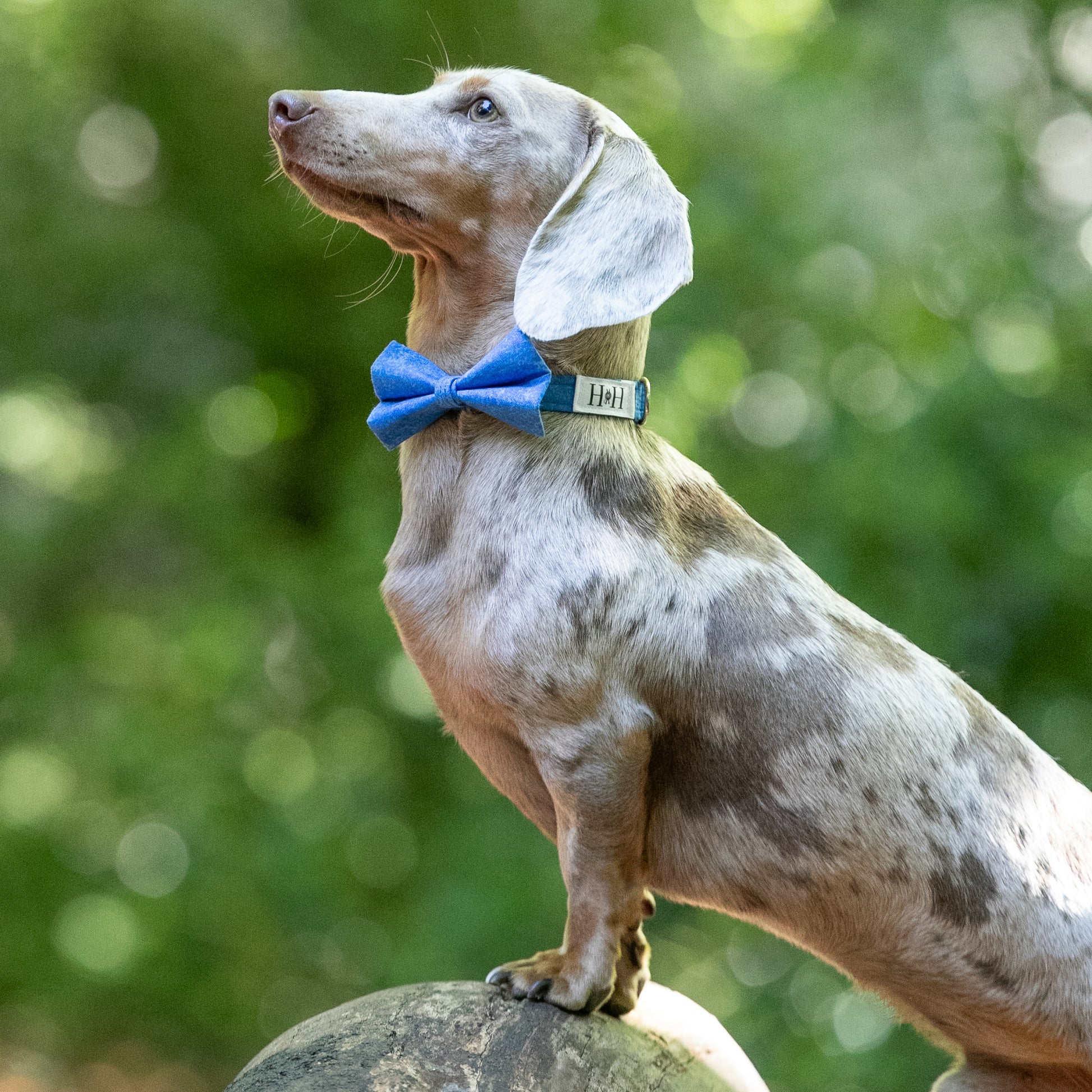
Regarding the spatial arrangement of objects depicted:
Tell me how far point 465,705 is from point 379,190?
98cm

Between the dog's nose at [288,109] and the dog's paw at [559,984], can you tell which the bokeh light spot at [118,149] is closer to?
the dog's nose at [288,109]

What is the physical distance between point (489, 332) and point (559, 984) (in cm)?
126

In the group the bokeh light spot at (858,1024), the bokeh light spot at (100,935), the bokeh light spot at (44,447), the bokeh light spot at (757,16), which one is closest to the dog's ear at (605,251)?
the bokeh light spot at (757,16)

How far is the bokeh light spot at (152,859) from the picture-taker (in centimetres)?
577

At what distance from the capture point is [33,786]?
19.7ft

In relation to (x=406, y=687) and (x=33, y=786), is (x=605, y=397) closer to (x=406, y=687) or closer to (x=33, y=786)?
(x=406, y=687)

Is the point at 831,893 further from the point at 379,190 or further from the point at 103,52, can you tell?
the point at 103,52

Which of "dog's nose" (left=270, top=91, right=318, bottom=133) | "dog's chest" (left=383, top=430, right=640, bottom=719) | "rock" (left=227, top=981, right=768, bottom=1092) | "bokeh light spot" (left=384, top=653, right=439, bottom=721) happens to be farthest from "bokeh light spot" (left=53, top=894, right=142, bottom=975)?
"dog's nose" (left=270, top=91, right=318, bottom=133)

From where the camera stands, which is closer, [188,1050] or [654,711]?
[654,711]

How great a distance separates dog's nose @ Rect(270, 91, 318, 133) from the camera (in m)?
2.18

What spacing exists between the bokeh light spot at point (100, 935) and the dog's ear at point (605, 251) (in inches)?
183

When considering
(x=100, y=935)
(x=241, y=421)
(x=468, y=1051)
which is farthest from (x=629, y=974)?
(x=100, y=935)

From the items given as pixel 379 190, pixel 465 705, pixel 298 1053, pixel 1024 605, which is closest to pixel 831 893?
pixel 465 705

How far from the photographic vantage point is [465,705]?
2.26 m
